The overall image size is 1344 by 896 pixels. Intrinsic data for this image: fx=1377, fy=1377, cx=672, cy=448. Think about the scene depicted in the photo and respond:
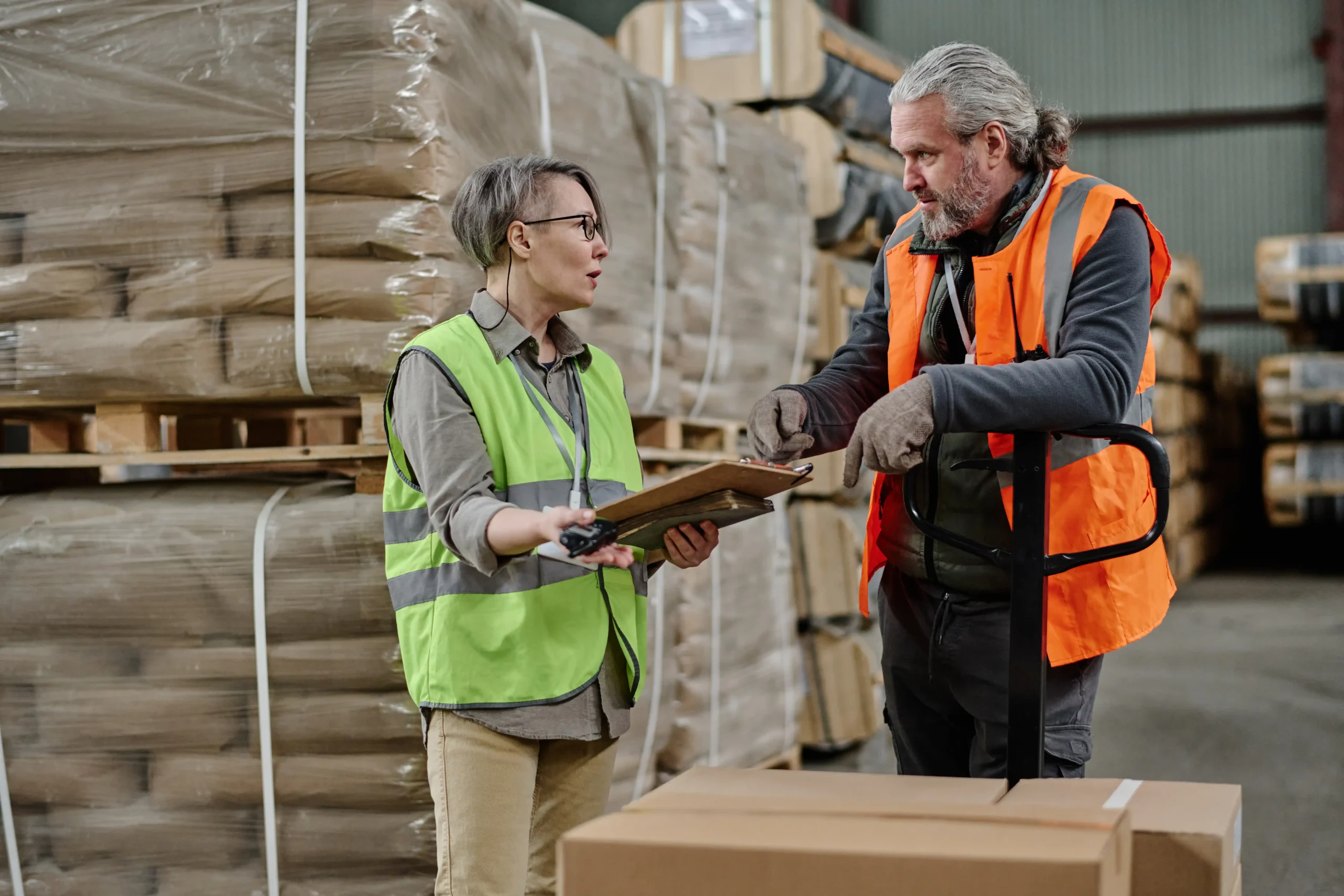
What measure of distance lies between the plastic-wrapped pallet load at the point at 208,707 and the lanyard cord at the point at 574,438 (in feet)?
2.88

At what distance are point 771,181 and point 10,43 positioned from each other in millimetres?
2771

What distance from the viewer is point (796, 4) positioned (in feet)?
18.9

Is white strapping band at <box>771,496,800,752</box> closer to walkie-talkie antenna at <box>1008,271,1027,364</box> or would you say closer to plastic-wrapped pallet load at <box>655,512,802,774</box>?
plastic-wrapped pallet load at <box>655,512,802,774</box>

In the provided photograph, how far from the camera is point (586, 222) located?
243 centimetres

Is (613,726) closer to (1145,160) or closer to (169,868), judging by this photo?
(169,868)

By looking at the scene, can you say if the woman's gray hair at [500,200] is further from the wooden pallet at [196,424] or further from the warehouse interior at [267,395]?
the wooden pallet at [196,424]

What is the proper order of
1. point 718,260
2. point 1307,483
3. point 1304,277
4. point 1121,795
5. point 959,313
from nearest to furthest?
point 1121,795 → point 959,313 → point 718,260 → point 1304,277 → point 1307,483

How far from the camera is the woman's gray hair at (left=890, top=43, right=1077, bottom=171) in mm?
2230

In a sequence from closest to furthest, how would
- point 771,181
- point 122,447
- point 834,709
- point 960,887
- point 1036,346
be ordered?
point 960,887 → point 1036,346 → point 122,447 → point 771,181 → point 834,709

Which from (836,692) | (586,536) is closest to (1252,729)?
(836,692)

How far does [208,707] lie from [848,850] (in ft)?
6.79

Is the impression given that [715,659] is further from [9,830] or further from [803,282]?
[9,830]

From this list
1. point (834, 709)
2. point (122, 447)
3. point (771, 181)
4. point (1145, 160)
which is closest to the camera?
point (122, 447)

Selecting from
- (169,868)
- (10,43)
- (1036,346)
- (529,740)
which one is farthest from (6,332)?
(1036,346)
